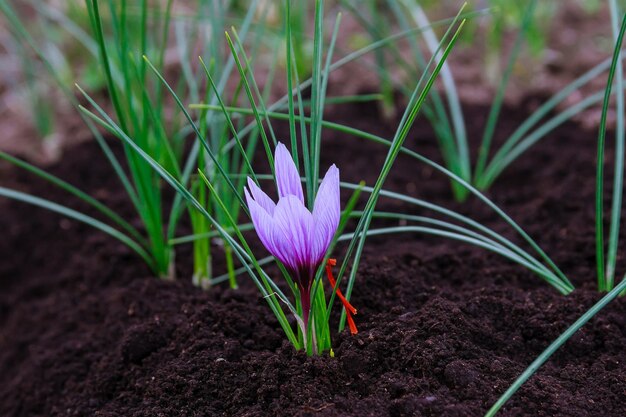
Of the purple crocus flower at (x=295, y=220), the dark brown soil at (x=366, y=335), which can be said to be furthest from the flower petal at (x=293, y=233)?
the dark brown soil at (x=366, y=335)

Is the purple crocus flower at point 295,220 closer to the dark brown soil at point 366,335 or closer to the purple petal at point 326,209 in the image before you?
the purple petal at point 326,209

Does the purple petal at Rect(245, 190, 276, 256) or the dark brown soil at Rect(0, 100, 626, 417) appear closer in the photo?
the purple petal at Rect(245, 190, 276, 256)

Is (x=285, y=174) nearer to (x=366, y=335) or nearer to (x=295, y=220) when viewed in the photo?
(x=295, y=220)

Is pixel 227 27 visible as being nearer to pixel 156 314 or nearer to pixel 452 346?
pixel 156 314

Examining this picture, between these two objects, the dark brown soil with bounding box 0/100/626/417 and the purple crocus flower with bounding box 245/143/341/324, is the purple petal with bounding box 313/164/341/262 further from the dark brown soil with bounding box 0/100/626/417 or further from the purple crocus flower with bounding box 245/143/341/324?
the dark brown soil with bounding box 0/100/626/417

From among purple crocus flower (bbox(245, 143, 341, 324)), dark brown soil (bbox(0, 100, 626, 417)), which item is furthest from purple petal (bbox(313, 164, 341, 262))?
dark brown soil (bbox(0, 100, 626, 417))

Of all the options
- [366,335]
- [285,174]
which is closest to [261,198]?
[285,174]
